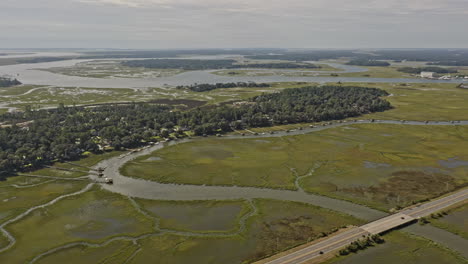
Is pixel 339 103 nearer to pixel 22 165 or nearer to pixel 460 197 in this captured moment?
pixel 460 197

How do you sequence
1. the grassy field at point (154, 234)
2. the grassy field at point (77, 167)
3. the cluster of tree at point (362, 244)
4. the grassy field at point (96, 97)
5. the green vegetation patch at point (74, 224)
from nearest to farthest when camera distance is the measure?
the cluster of tree at point (362, 244), the grassy field at point (154, 234), the green vegetation patch at point (74, 224), the grassy field at point (77, 167), the grassy field at point (96, 97)

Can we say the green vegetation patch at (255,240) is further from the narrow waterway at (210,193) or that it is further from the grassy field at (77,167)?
the grassy field at (77,167)

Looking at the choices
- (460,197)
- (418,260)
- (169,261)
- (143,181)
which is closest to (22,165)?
(143,181)

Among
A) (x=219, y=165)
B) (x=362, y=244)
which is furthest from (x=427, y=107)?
(x=362, y=244)

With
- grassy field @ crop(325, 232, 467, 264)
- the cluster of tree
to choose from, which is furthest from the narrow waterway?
grassy field @ crop(325, 232, 467, 264)

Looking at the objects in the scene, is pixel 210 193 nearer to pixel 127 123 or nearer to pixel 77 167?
pixel 77 167

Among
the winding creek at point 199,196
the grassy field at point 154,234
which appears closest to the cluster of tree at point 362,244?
the grassy field at point 154,234
